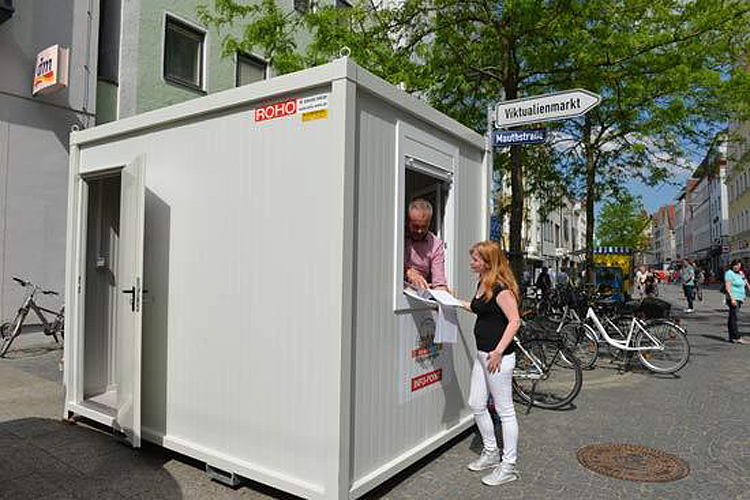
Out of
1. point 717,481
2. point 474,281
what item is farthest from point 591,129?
point 717,481

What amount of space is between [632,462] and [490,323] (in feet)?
5.79

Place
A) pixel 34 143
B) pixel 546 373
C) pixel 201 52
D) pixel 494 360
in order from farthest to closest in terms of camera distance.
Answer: pixel 201 52, pixel 34 143, pixel 546 373, pixel 494 360

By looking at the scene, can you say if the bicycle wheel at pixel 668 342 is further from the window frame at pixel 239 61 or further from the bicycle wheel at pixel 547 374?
the window frame at pixel 239 61

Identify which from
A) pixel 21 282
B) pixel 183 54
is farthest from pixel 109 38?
pixel 21 282

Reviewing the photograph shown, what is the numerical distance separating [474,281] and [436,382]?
1.16m

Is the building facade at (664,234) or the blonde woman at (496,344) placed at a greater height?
the building facade at (664,234)

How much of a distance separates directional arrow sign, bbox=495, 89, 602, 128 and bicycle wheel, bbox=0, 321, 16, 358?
7529 millimetres

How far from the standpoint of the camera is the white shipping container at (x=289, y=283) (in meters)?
3.43

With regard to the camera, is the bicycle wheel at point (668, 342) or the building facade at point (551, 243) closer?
the bicycle wheel at point (668, 342)

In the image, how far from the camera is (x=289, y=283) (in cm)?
361

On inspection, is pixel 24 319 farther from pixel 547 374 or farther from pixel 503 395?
pixel 503 395

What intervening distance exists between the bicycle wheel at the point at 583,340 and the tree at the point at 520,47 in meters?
1.14

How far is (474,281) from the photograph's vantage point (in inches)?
206

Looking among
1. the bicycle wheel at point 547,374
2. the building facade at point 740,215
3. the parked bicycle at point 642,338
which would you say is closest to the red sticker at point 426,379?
the bicycle wheel at point 547,374
